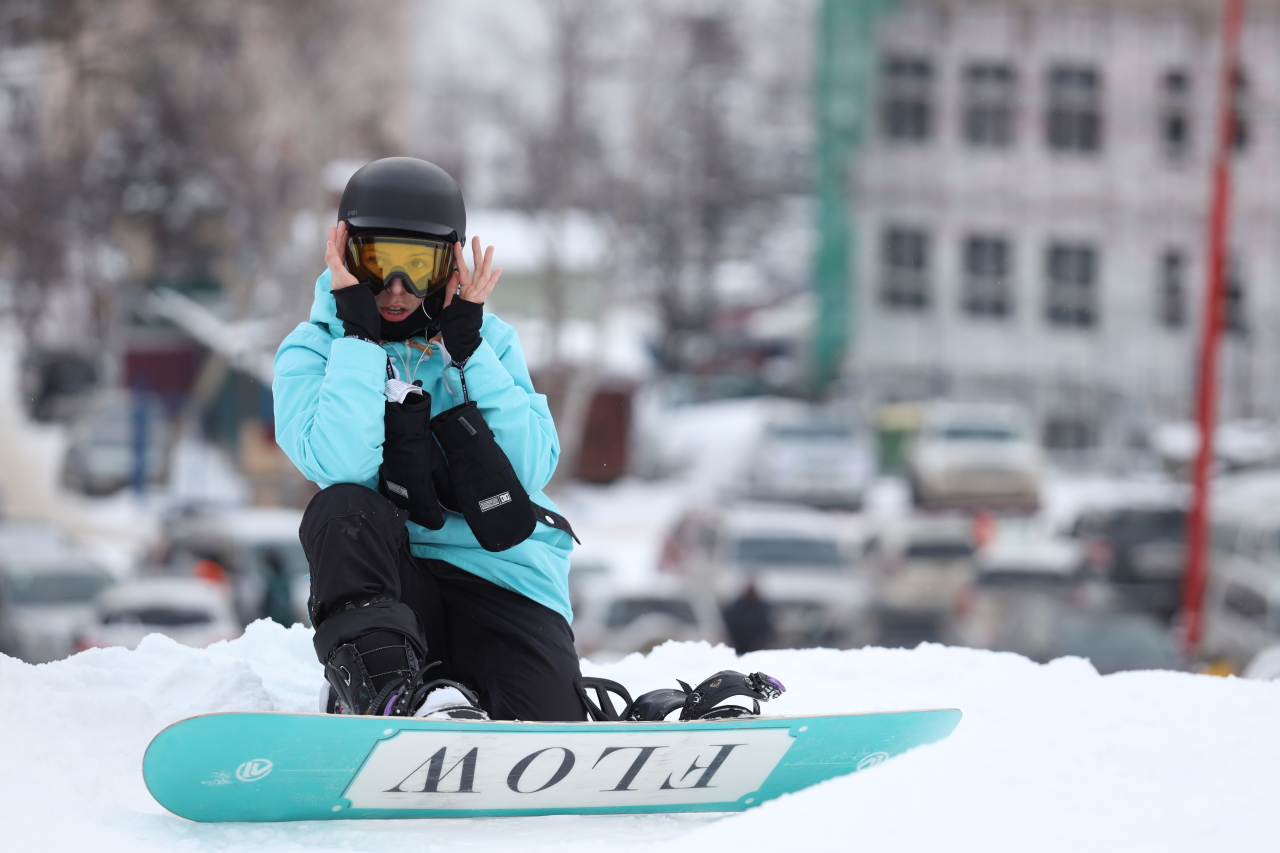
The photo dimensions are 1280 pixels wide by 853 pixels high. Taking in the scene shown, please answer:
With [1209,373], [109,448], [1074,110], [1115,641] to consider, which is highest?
[1074,110]

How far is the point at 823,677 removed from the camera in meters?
4.18

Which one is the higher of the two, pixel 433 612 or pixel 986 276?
pixel 433 612

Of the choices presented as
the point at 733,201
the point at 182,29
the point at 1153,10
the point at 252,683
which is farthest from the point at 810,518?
the point at 733,201

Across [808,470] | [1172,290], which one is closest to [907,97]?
[1172,290]

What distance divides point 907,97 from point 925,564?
54.7 ft

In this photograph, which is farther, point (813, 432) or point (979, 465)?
point (813, 432)

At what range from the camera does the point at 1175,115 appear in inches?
1142

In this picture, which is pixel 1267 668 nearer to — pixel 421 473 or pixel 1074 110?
pixel 421 473

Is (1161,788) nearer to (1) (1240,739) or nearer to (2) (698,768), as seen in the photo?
(1) (1240,739)

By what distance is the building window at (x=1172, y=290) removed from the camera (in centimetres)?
2858

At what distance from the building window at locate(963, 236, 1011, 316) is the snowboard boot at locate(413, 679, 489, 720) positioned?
2686cm

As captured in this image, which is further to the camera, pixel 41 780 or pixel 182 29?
pixel 182 29

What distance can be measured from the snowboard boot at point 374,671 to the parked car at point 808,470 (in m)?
18.2

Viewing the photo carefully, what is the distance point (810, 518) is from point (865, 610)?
2.19 metres
